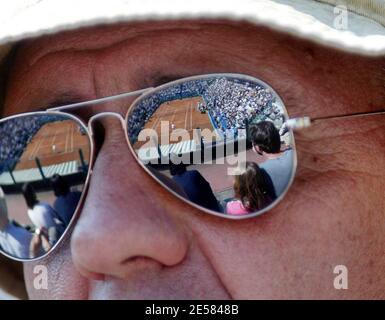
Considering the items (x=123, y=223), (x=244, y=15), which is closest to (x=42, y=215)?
(x=123, y=223)

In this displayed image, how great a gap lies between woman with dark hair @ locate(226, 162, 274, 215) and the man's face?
0.05 meters

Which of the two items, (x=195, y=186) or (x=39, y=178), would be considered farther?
(x=39, y=178)

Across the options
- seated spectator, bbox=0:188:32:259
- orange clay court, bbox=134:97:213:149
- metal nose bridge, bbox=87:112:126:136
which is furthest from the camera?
seated spectator, bbox=0:188:32:259

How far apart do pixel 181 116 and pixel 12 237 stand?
0.61 metres

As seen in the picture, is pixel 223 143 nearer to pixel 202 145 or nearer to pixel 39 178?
pixel 202 145

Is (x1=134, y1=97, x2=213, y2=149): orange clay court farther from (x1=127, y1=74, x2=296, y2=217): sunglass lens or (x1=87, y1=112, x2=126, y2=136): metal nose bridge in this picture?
(x1=87, y1=112, x2=126, y2=136): metal nose bridge

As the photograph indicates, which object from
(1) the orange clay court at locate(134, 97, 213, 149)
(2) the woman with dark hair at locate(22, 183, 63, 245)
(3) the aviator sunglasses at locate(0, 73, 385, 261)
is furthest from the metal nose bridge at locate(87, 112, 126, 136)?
(2) the woman with dark hair at locate(22, 183, 63, 245)

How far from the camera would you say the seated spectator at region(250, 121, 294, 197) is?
47.8 inches

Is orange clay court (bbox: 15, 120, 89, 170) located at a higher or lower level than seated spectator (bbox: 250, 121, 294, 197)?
higher

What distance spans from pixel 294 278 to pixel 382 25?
61 cm

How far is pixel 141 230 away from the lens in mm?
1253

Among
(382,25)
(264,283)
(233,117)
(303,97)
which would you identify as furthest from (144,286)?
(382,25)

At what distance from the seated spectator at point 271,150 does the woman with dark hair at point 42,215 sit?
0.54 meters

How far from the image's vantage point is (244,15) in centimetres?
113
